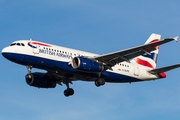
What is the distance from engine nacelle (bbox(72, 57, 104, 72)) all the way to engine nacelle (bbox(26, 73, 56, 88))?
749 cm

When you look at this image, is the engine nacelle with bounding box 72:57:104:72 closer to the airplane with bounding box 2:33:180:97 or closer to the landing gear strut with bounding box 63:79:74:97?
the airplane with bounding box 2:33:180:97

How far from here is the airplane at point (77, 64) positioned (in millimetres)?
39344

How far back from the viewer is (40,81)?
151 feet

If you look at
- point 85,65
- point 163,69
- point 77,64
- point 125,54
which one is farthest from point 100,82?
point 163,69

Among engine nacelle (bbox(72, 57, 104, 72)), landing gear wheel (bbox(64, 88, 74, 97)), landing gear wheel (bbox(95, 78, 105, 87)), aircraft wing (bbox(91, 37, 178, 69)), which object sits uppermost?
aircraft wing (bbox(91, 37, 178, 69))

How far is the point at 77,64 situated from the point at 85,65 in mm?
974

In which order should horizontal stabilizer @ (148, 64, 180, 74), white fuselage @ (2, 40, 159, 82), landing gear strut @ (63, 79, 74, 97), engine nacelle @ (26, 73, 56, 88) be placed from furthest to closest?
1. landing gear strut @ (63, 79, 74, 97)
2. engine nacelle @ (26, 73, 56, 88)
3. horizontal stabilizer @ (148, 64, 180, 74)
4. white fuselage @ (2, 40, 159, 82)

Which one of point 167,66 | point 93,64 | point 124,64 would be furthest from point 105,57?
point 167,66

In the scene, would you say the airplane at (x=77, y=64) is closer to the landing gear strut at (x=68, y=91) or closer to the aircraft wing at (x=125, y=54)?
the aircraft wing at (x=125, y=54)

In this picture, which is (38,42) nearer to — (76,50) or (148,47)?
(76,50)

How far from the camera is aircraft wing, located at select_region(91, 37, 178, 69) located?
37219 mm

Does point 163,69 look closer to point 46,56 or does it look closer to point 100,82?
point 100,82

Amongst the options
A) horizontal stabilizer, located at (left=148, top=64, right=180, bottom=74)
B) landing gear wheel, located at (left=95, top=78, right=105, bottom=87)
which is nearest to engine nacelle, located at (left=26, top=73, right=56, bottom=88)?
landing gear wheel, located at (left=95, top=78, right=105, bottom=87)

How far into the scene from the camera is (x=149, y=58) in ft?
161
